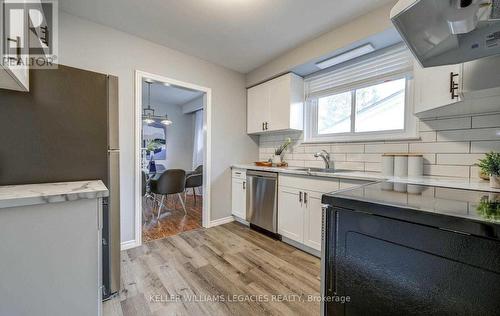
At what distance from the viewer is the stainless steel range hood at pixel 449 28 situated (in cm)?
83

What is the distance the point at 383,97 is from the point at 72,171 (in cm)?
283

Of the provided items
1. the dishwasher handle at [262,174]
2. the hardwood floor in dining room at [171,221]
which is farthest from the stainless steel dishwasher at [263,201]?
the hardwood floor in dining room at [171,221]

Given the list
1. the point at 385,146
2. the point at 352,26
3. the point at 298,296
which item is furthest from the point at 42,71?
the point at 385,146

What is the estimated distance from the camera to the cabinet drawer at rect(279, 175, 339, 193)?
74.8 inches

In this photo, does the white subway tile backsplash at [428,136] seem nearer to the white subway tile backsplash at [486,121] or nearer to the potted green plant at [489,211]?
the white subway tile backsplash at [486,121]

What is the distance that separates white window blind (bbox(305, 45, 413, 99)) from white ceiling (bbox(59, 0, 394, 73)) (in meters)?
0.51

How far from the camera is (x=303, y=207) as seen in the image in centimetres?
215

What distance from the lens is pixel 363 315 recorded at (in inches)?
28.6

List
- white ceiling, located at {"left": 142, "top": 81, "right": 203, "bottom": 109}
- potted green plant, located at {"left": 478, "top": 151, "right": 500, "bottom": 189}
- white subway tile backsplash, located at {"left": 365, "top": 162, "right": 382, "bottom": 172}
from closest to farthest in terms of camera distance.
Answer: potted green plant, located at {"left": 478, "top": 151, "right": 500, "bottom": 189} < white subway tile backsplash, located at {"left": 365, "top": 162, "right": 382, "bottom": 172} < white ceiling, located at {"left": 142, "top": 81, "right": 203, "bottom": 109}

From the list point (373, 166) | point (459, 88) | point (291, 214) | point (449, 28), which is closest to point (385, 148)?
point (373, 166)

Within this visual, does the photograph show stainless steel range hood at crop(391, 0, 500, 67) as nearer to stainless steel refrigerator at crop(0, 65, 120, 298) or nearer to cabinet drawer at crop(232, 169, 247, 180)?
stainless steel refrigerator at crop(0, 65, 120, 298)

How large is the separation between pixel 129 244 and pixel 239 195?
147 centimetres

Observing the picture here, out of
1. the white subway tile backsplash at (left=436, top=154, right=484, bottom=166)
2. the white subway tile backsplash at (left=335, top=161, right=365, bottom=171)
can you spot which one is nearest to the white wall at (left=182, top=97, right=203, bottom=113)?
the white subway tile backsplash at (left=335, top=161, right=365, bottom=171)

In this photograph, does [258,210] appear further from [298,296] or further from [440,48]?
[440,48]
